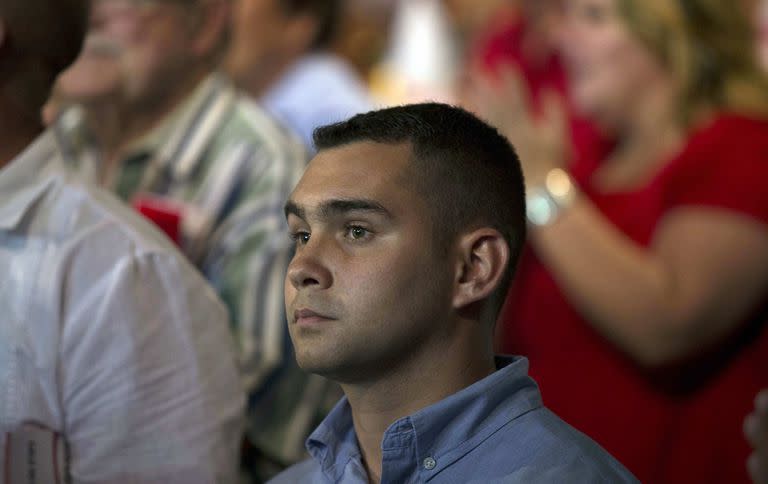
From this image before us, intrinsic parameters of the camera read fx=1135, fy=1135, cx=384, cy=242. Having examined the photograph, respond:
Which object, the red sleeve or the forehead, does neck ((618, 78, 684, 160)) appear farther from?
the forehead

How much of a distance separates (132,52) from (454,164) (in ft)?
4.11

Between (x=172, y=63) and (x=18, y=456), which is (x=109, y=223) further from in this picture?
(x=172, y=63)

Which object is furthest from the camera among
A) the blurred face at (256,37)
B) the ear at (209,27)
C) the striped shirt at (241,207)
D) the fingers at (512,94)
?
the blurred face at (256,37)

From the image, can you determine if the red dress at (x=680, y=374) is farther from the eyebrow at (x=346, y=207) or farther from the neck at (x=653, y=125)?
the eyebrow at (x=346, y=207)

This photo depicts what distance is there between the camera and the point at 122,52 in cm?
246

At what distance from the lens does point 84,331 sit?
1513 millimetres

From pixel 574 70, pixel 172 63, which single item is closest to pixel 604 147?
pixel 574 70

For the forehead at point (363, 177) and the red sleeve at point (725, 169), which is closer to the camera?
the forehead at point (363, 177)

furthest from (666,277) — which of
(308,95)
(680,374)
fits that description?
(308,95)

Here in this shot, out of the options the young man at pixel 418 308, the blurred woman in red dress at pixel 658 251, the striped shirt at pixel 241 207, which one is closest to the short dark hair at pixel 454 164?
the young man at pixel 418 308

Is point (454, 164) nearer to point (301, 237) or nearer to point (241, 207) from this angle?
point (301, 237)

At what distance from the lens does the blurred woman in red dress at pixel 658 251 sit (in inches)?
88.7

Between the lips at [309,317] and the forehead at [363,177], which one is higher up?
the forehead at [363,177]

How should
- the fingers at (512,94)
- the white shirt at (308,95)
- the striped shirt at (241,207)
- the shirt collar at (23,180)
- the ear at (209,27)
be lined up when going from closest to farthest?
the shirt collar at (23,180)
the striped shirt at (241,207)
the ear at (209,27)
the fingers at (512,94)
the white shirt at (308,95)
